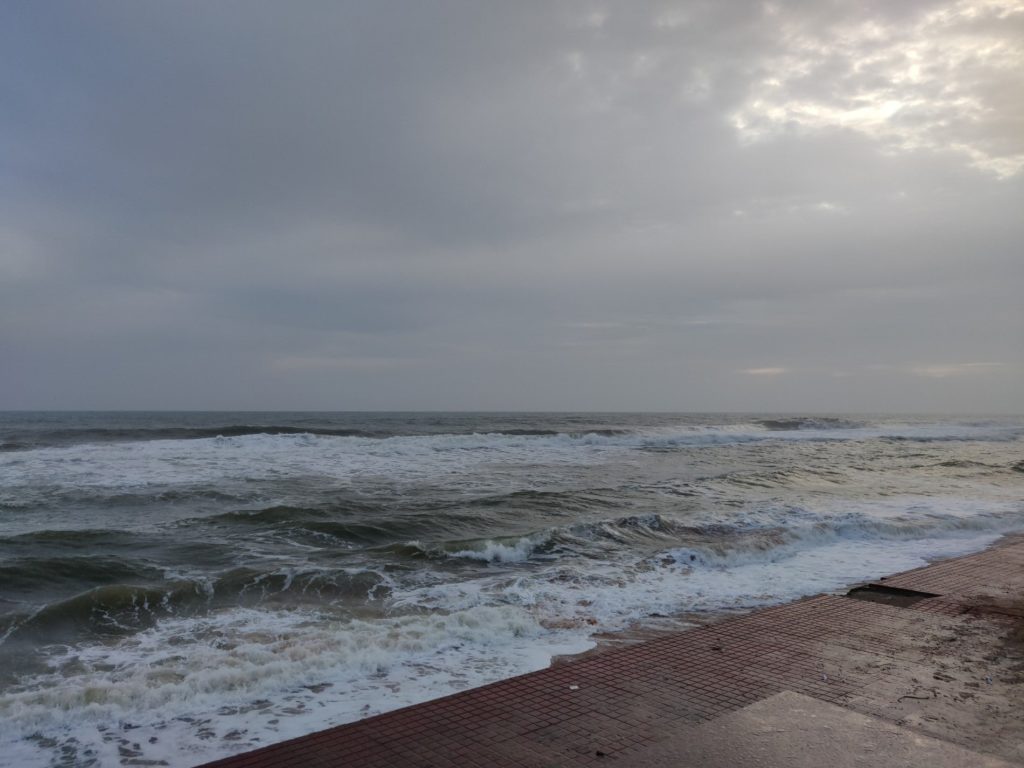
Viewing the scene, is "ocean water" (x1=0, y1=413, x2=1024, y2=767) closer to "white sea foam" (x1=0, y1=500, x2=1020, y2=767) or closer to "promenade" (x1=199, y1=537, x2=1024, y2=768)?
"white sea foam" (x1=0, y1=500, x2=1020, y2=767)

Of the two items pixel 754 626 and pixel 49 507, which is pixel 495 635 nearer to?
pixel 754 626

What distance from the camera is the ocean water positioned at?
467cm

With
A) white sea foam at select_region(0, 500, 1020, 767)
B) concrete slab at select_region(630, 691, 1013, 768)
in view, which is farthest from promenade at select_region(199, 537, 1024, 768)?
white sea foam at select_region(0, 500, 1020, 767)

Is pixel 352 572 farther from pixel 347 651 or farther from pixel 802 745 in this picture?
pixel 802 745

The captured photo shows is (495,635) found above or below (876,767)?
below

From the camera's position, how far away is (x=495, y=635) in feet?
20.0

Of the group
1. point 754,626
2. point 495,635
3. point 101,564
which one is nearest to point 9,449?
point 101,564

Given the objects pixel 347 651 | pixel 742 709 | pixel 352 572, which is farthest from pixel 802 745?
pixel 352 572

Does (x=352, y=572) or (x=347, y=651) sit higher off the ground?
(x=347, y=651)

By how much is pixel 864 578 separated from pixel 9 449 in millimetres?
33639

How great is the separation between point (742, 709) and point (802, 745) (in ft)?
1.69

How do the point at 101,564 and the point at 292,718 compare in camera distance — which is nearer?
the point at 292,718

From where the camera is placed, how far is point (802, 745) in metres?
3.46

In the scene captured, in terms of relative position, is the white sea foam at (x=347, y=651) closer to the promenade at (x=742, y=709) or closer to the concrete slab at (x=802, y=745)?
the promenade at (x=742, y=709)
